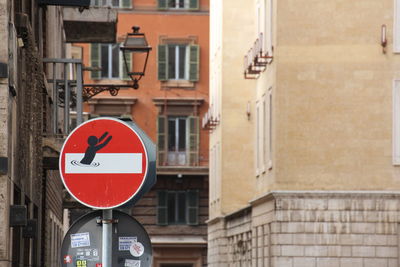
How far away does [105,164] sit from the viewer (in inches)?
368

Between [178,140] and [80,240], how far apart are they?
52.4m

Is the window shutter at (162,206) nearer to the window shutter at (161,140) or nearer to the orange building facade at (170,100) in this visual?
the orange building facade at (170,100)

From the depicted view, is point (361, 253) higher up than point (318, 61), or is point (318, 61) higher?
point (318, 61)

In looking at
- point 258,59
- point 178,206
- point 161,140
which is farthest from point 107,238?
point 178,206

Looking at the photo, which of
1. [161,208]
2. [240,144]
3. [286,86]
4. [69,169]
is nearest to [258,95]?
[286,86]

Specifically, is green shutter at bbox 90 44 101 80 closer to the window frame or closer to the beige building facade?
the window frame

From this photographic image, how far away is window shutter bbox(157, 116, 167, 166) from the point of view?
61031 millimetres

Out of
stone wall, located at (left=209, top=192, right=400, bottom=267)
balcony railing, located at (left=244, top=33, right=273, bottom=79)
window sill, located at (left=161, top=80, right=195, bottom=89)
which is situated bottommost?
stone wall, located at (left=209, top=192, right=400, bottom=267)

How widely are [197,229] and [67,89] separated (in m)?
42.3

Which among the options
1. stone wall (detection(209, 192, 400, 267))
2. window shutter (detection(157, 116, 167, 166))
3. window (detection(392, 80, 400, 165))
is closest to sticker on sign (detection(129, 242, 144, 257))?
stone wall (detection(209, 192, 400, 267))

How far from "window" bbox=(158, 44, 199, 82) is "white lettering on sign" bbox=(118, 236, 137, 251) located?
5273 cm

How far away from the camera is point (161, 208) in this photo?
6203 cm

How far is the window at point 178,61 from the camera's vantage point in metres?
62.2

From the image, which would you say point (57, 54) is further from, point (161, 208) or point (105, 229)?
point (161, 208)
